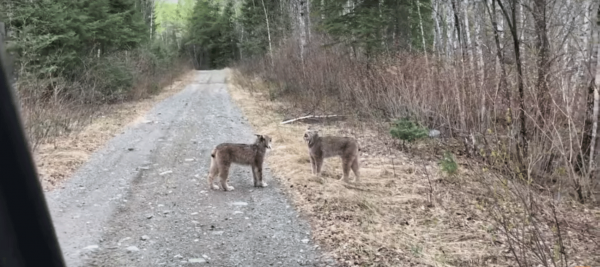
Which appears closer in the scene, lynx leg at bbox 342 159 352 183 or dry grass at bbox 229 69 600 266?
dry grass at bbox 229 69 600 266

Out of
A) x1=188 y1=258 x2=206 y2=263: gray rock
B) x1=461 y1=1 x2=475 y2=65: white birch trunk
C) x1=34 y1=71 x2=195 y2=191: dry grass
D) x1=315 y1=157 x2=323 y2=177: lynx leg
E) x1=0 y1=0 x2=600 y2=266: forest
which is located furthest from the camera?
x1=461 y1=1 x2=475 y2=65: white birch trunk

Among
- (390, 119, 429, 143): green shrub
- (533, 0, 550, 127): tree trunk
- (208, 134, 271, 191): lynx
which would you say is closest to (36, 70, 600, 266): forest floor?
(208, 134, 271, 191): lynx

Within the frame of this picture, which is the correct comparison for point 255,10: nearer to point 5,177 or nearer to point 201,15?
point 201,15

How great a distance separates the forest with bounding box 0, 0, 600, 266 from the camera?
782 cm

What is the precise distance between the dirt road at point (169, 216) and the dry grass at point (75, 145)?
0.29 meters

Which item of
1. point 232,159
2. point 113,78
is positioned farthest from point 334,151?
point 113,78

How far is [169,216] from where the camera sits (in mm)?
6914

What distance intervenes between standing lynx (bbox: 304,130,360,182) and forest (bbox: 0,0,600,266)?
182cm

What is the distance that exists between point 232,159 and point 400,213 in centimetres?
287

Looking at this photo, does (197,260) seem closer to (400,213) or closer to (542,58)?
(400,213)

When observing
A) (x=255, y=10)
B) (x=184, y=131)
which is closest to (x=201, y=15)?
(x=255, y=10)

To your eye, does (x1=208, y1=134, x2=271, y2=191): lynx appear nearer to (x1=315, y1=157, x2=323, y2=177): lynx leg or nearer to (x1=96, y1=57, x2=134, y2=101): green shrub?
A: (x1=315, y1=157, x2=323, y2=177): lynx leg

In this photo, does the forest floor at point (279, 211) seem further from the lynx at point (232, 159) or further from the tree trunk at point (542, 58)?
the tree trunk at point (542, 58)

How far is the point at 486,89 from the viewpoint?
30.9 feet
